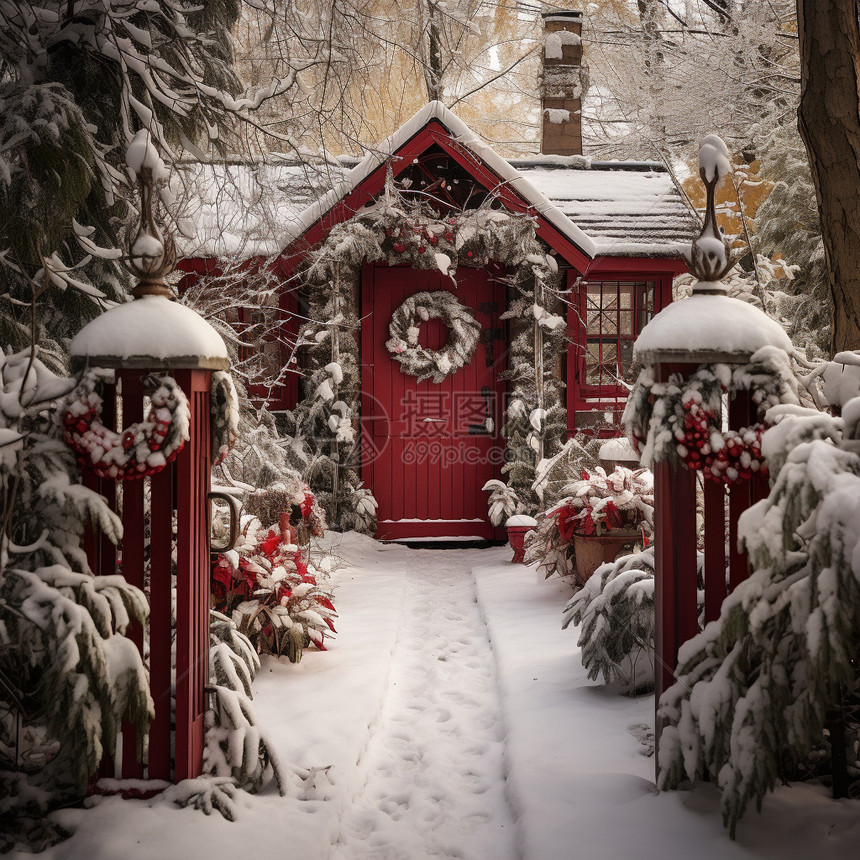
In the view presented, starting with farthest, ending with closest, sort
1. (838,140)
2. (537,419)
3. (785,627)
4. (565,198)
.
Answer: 1. (565,198)
2. (537,419)
3. (838,140)
4. (785,627)

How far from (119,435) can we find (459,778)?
1.98 m

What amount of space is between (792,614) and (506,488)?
5.91 metres

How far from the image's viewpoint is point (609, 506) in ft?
19.1

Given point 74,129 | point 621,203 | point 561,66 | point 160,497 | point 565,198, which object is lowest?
point 160,497

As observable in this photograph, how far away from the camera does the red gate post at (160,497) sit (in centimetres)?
275

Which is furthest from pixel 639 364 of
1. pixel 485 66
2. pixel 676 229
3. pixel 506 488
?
pixel 485 66

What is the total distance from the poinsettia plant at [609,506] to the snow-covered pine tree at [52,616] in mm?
3760

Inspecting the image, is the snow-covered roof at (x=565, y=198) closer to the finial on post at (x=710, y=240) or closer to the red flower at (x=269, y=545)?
the red flower at (x=269, y=545)

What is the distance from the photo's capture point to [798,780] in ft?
9.61

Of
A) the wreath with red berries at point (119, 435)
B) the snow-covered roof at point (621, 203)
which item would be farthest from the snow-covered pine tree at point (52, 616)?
the snow-covered roof at point (621, 203)

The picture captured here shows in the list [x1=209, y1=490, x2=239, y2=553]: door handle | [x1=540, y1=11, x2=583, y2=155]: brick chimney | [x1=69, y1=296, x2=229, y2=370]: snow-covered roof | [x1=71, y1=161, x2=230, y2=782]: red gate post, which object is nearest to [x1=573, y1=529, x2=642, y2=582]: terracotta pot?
[x1=209, y1=490, x2=239, y2=553]: door handle

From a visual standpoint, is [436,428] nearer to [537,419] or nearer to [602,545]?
[537,419]

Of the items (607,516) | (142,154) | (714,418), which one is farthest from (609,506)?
(142,154)

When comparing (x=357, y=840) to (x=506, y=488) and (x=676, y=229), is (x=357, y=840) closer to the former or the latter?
(x=506, y=488)
